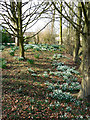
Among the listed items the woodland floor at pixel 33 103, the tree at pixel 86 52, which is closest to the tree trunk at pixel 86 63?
the tree at pixel 86 52

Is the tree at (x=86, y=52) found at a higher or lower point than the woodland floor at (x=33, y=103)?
higher

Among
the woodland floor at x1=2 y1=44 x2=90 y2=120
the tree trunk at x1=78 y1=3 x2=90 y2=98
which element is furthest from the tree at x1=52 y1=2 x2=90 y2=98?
the woodland floor at x1=2 y1=44 x2=90 y2=120

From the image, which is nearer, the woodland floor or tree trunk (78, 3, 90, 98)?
the woodland floor

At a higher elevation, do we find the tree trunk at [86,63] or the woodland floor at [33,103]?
the tree trunk at [86,63]

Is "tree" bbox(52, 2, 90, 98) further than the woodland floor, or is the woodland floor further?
"tree" bbox(52, 2, 90, 98)

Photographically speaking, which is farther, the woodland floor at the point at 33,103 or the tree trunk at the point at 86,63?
the tree trunk at the point at 86,63

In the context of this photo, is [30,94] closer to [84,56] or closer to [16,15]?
[84,56]

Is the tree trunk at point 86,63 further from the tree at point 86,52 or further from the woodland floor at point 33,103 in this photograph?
the woodland floor at point 33,103

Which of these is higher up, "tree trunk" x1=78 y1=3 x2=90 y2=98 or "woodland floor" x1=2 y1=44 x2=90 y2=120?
"tree trunk" x1=78 y1=3 x2=90 y2=98

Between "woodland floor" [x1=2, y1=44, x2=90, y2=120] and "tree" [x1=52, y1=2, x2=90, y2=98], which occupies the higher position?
"tree" [x1=52, y1=2, x2=90, y2=98]

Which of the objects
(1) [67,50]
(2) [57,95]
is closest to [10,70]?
(2) [57,95]

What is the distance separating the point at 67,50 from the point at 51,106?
652 cm

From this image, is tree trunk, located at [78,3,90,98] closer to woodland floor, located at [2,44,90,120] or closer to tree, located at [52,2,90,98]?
tree, located at [52,2,90,98]

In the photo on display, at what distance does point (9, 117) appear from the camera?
2.45m
